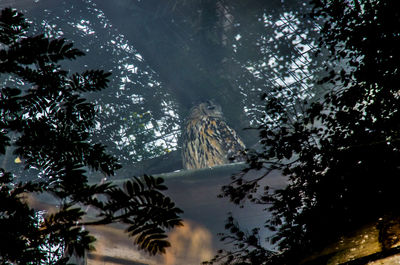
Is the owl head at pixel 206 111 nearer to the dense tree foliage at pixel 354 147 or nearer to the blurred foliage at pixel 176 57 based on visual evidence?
the blurred foliage at pixel 176 57

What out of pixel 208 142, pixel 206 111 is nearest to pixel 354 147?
pixel 208 142

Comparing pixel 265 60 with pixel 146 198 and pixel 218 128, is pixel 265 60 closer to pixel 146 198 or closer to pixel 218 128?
pixel 218 128

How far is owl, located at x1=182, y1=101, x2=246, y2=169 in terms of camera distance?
1026cm

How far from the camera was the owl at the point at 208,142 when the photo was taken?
1026 centimetres

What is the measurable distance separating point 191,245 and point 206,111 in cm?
545

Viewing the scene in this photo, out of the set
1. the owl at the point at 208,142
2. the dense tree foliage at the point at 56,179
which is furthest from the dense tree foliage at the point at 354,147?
the owl at the point at 208,142

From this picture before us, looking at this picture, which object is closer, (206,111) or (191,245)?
(191,245)

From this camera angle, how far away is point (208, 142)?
1056 cm

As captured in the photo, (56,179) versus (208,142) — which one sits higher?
(208,142)

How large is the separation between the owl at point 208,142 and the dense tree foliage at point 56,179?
27.8 ft

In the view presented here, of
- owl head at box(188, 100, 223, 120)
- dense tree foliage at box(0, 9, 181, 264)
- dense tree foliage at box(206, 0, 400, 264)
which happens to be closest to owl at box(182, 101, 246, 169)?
owl head at box(188, 100, 223, 120)

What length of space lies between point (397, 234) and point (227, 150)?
8501 mm

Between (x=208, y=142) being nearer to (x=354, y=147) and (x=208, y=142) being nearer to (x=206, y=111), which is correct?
(x=206, y=111)

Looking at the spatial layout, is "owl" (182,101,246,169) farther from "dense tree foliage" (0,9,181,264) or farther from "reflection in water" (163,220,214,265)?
"dense tree foliage" (0,9,181,264)
